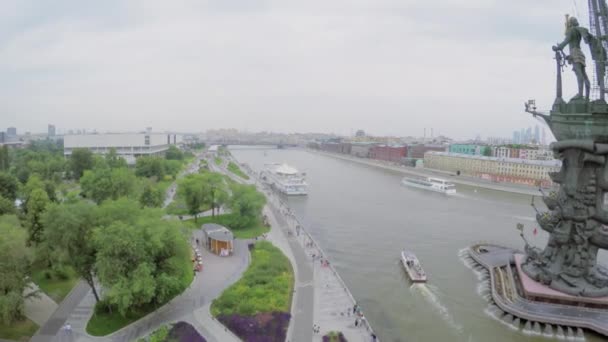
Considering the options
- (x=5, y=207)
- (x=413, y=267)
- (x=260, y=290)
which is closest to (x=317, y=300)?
(x=260, y=290)

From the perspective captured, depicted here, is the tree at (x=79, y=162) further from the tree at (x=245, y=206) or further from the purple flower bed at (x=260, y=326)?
the purple flower bed at (x=260, y=326)

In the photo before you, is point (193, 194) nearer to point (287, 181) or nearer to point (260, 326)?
point (260, 326)

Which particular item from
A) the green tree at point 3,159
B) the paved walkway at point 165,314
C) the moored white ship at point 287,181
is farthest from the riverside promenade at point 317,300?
the green tree at point 3,159

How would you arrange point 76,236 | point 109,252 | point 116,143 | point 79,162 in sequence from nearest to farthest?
1. point 109,252
2. point 76,236
3. point 79,162
4. point 116,143

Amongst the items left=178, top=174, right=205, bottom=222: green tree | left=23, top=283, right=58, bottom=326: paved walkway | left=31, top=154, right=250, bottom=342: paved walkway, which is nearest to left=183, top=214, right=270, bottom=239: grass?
left=178, top=174, right=205, bottom=222: green tree

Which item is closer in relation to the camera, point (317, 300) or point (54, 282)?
point (317, 300)

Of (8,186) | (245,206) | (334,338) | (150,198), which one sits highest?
(8,186)

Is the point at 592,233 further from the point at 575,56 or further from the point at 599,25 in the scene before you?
the point at 599,25

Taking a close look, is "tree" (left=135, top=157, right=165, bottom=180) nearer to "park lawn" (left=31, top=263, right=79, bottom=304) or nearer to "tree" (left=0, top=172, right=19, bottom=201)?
"tree" (left=0, top=172, right=19, bottom=201)
